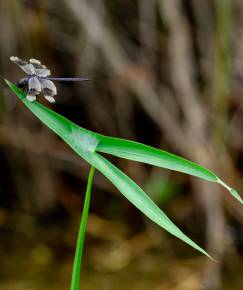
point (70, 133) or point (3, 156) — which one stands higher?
point (3, 156)

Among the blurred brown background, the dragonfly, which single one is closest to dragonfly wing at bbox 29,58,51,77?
the dragonfly

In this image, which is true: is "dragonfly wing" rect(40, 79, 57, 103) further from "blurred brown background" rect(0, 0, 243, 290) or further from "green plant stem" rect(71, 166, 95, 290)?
"blurred brown background" rect(0, 0, 243, 290)

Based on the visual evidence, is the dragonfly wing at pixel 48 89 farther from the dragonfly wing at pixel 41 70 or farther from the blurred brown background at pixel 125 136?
the blurred brown background at pixel 125 136

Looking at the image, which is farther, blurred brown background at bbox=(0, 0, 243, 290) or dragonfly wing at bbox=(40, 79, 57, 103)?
blurred brown background at bbox=(0, 0, 243, 290)

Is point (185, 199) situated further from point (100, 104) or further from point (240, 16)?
point (240, 16)

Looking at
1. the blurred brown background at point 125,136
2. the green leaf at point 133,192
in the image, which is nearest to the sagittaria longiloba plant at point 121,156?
the green leaf at point 133,192

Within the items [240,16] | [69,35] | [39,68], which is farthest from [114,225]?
[39,68]

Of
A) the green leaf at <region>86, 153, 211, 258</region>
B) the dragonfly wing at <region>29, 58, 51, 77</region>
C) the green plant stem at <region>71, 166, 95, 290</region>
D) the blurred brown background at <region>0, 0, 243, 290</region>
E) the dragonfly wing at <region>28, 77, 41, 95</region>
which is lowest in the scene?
the green plant stem at <region>71, 166, 95, 290</region>
